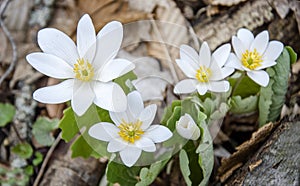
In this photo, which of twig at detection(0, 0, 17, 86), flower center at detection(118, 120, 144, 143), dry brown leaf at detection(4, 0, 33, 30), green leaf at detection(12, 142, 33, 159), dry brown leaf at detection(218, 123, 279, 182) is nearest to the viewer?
flower center at detection(118, 120, 144, 143)

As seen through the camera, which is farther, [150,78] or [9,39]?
[9,39]

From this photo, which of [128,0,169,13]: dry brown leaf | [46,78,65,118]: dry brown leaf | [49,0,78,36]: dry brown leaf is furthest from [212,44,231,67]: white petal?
[49,0,78,36]: dry brown leaf

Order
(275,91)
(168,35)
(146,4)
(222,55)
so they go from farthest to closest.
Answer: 1. (146,4)
2. (168,35)
3. (275,91)
4. (222,55)

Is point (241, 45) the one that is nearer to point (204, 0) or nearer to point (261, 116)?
point (261, 116)

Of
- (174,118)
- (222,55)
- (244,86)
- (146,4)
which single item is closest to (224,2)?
(146,4)

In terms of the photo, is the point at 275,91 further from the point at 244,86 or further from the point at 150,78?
the point at 150,78

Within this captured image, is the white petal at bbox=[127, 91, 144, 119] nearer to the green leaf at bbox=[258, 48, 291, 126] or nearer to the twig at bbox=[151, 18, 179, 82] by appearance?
the green leaf at bbox=[258, 48, 291, 126]

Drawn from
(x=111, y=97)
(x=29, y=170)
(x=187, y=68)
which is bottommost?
(x=29, y=170)
